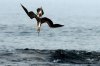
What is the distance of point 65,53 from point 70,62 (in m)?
4.11

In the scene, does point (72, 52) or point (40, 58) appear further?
point (72, 52)

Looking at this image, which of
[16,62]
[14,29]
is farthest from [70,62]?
[14,29]

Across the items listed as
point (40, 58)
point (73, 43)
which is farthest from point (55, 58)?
point (73, 43)

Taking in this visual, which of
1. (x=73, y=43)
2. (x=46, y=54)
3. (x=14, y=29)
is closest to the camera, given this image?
(x=46, y=54)

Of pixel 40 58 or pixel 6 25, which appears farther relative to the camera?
pixel 6 25

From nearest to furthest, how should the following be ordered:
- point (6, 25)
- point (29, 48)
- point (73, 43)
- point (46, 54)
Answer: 1. point (46, 54)
2. point (29, 48)
3. point (73, 43)
4. point (6, 25)

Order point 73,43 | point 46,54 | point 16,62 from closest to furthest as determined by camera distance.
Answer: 1. point 16,62
2. point 46,54
3. point 73,43

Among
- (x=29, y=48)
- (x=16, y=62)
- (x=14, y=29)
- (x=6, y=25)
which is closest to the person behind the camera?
(x=16, y=62)

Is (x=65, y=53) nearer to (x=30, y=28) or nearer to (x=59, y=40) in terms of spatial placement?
(x=59, y=40)

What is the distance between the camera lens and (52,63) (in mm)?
38438

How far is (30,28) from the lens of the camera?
66.6m

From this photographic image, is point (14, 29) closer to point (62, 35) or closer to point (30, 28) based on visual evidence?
point (30, 28)

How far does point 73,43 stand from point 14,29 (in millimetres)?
14568

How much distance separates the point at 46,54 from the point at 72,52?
273 centimetres
